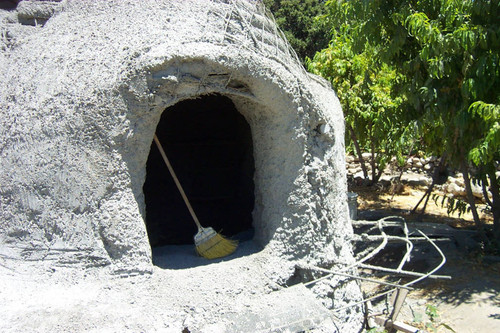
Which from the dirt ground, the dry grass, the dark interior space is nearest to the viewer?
the dirt ground

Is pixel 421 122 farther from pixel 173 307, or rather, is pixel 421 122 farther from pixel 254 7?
pixel 173 307

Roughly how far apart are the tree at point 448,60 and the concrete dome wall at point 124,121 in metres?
1.76

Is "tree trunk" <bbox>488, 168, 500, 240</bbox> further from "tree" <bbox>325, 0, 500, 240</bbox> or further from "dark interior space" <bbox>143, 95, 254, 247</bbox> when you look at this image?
"dark interior space" <bbox>143, 95, 254, 247</bbox>

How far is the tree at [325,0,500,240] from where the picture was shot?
482 cm

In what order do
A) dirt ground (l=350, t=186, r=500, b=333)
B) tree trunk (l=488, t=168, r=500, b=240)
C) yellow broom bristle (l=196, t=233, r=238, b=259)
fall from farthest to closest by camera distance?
tree trunk (l=488, t=168, r=500, b=240)
dirt ground (l=350, t=186, r=500, b=333)
yellow broom bristle (l=196, t=233, r=238, b=259)

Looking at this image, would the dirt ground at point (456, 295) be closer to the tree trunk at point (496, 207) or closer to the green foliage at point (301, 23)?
the tree trunk at point (496, 207)

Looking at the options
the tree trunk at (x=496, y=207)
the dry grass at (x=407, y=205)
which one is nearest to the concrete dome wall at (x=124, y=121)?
the tree trunk at (x=496, y=207)

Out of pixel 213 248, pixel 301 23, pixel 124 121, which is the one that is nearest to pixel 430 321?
pixel 213 248

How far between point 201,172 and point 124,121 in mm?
2404

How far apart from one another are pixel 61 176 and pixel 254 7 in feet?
7.34

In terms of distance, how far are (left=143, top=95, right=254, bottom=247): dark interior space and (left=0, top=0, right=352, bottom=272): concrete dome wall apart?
4.10ft

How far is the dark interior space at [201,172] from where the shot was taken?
538 cm

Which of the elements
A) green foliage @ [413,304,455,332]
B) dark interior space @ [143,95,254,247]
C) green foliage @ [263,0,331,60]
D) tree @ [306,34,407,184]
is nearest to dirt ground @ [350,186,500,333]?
green foliage @ [413,304,455,332]

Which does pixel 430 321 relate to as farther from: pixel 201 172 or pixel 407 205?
pixel 407 205
